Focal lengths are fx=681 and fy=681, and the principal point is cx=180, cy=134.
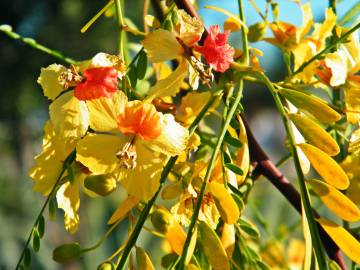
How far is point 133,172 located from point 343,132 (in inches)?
10.2

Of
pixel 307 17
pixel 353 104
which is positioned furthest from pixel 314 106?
pixel 307 17

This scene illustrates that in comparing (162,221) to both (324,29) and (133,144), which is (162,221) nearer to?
(133,144)

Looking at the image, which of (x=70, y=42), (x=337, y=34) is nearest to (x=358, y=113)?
(x=337, y=34)

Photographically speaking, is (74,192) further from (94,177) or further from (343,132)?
(343,132)

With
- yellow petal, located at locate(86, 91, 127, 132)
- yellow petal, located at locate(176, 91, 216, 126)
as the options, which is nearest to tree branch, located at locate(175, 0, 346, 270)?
yellow petal, located at locate(176, 91, 216, 126)

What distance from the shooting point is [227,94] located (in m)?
0.47

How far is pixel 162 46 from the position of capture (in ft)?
1.49

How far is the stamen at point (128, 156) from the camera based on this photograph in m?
0.42

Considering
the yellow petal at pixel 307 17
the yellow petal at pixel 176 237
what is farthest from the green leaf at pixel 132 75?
the yellow petal at pixel 307 17

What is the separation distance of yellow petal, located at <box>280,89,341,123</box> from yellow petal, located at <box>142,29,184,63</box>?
8 cm

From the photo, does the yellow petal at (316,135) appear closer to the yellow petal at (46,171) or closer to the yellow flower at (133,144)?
the yellow flower at (133,144)

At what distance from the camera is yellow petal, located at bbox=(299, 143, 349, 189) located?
0.40 meters

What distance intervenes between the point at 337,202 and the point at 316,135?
0.14 feet

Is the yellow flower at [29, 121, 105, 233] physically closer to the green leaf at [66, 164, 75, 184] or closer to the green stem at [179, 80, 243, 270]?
the green leaf at [66, 164, 75, 184]
